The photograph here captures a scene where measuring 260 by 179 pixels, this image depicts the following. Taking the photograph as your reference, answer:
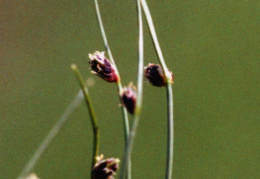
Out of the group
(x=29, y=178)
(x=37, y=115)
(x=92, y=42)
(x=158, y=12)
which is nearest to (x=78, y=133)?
(x=37, y=115)

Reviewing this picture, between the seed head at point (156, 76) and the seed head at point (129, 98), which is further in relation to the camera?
the seed head at point (156, 76)

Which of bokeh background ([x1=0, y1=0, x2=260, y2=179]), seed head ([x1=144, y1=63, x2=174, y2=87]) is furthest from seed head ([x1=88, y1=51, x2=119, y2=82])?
bokeh background ([x1=0, y1=0, x2=260, y2=179])

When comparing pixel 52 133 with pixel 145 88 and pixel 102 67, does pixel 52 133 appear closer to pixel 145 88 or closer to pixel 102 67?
pixel 102 67

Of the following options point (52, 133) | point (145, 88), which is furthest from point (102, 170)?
point (145, 88)

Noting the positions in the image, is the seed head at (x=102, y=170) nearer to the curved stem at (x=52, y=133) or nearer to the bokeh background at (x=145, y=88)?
the curved stem at (x=52, y=133)

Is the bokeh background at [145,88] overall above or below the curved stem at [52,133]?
below

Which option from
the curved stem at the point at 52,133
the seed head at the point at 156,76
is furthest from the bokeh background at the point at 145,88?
the curved stem at the point at 52,133

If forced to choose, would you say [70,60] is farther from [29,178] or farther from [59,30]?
[29,178]
